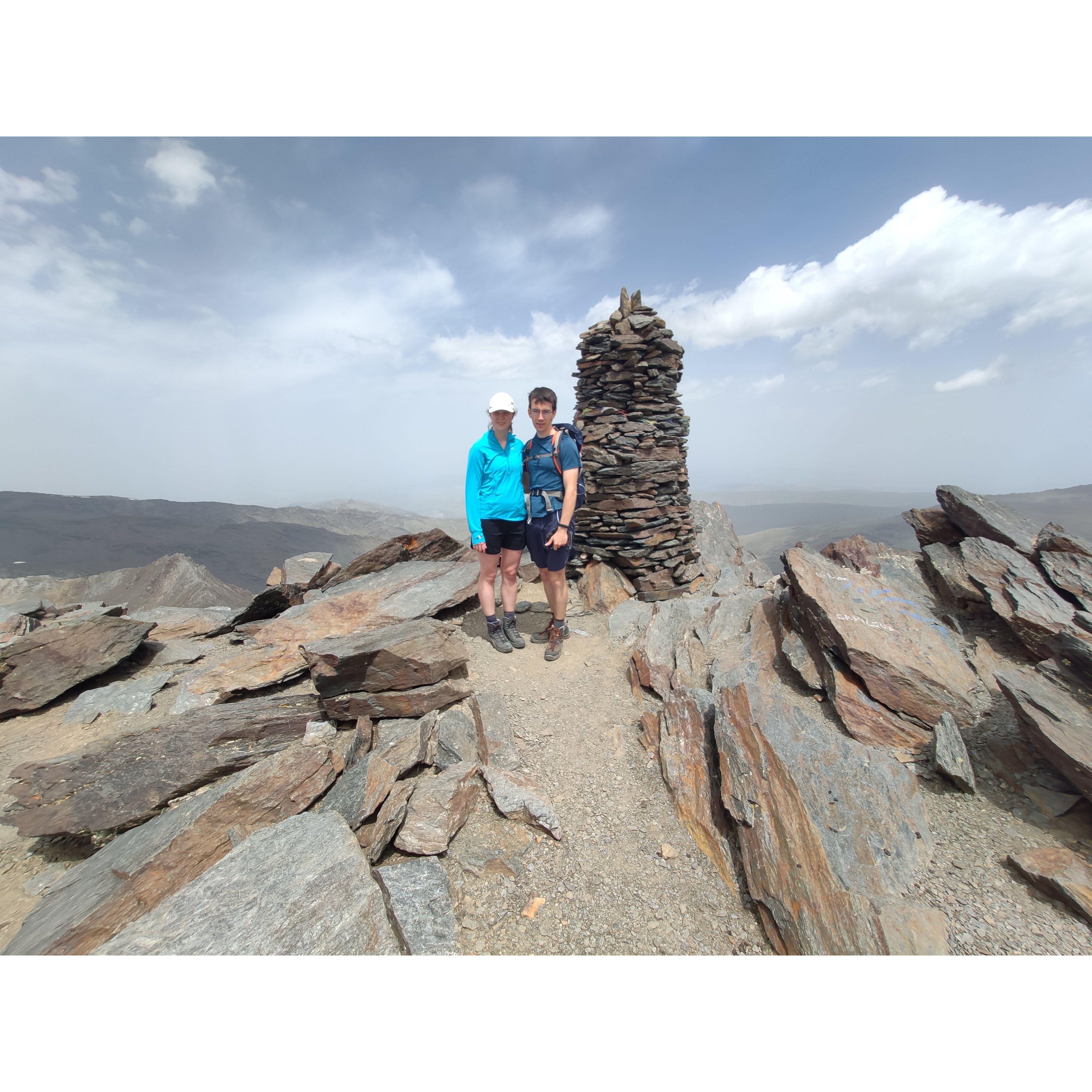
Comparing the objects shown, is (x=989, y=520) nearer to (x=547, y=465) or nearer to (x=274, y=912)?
(x=547, y=465)

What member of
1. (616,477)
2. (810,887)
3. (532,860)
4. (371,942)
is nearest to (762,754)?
(810,887)

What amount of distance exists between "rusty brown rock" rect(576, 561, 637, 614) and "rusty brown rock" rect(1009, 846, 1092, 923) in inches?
219

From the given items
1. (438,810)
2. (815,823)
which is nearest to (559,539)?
(438,810)

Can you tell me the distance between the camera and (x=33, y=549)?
22.9 metres

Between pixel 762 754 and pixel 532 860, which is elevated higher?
pixel 762 754

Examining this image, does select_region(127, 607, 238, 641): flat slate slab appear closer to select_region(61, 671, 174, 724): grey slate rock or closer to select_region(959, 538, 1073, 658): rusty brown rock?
select_region(61, 671, 174, 724): grey slate rock

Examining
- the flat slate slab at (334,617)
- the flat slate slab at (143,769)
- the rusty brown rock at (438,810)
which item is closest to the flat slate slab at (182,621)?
the flat slate slab at (334,617)

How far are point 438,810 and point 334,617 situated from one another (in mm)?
3744

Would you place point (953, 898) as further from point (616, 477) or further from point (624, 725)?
point (616, 477)

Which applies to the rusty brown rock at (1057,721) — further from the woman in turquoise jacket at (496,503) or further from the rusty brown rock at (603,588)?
the rusty brown rock at (603,588)

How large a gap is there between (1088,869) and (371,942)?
14.5ft

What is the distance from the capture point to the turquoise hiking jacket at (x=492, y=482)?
5.18 meters

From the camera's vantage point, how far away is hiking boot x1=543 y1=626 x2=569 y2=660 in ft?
19.3

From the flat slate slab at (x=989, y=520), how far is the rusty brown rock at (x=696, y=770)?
Answer: 4835 mm
